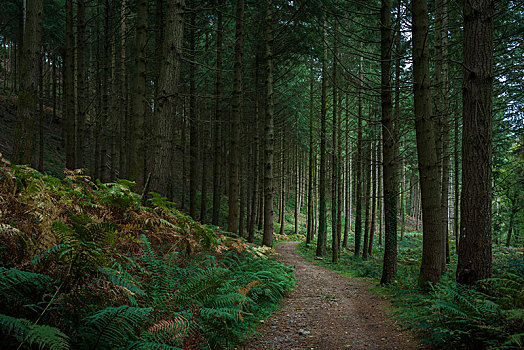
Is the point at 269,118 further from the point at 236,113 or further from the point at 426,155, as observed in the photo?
the point at 426,155

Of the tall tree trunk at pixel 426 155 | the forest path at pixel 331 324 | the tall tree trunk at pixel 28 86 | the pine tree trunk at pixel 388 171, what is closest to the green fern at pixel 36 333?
the forest path at pixel 331 324

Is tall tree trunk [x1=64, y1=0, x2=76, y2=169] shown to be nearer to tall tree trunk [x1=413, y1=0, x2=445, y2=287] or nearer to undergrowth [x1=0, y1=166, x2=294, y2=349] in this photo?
undergrowth [x1=0, y1=166, x2=294, y2=349]

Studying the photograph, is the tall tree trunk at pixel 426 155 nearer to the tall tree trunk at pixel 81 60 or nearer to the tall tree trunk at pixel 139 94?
the tall tree trunk at pixel 139 94

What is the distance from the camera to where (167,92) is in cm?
713

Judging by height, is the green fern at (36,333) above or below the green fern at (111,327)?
above

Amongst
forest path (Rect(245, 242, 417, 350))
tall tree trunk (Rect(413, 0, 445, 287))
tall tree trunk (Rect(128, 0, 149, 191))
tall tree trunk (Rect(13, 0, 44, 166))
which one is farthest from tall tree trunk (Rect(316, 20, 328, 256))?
tall tree trunk (Rect(13, 0, 44, 166))

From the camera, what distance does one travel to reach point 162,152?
7250 millimetres

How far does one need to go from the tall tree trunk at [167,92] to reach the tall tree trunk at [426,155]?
212 inches

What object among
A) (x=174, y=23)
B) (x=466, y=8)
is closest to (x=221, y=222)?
(x=174, y=23)

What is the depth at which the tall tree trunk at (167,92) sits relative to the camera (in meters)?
7.03

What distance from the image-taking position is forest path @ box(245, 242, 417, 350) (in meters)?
4.49

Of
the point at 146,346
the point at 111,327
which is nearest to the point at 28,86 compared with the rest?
the point at 111,327

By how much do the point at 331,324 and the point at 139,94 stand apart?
8298 millimetres

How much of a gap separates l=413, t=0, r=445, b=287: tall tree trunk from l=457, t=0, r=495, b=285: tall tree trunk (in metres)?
2.00
